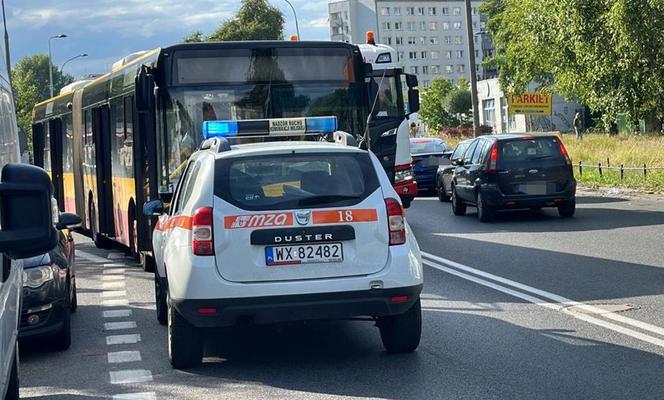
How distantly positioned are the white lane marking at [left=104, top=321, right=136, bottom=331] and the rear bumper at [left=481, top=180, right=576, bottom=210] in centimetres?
1067

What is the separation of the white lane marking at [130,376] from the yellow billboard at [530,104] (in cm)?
3199

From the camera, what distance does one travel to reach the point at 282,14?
293 ft

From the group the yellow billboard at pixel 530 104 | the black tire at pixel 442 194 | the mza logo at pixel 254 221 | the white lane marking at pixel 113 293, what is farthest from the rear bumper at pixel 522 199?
the yellow billboard at pixel 530 104

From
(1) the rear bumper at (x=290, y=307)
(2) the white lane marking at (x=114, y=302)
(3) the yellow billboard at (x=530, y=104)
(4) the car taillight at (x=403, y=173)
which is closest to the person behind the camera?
(1) the rear bumper at (x=290, y=307)

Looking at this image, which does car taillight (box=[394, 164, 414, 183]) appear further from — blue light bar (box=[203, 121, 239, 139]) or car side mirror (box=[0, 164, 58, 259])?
car side mirror (box=[0, 164, 58, 259])

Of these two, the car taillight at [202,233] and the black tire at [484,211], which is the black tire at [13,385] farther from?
the black tire at [484,211]

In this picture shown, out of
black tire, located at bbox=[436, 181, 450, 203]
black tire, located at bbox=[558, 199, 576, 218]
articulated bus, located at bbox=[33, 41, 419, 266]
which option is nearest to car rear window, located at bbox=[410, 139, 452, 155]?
black tire, located at bbox=[436, 181, 450, 203]

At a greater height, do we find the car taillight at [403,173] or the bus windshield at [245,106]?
the bus windshield at [245,106]

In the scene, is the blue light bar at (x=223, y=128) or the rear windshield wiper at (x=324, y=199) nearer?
the rear windshield wiper at (x=324, y=199)

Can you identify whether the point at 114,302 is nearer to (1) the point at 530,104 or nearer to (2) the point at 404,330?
(2) the point at 404,330

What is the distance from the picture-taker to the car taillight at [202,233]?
8.32m

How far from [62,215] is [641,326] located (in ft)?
17.1

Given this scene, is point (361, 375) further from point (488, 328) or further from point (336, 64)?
point (336, 64)

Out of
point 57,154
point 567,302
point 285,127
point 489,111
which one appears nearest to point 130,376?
point 285,127
